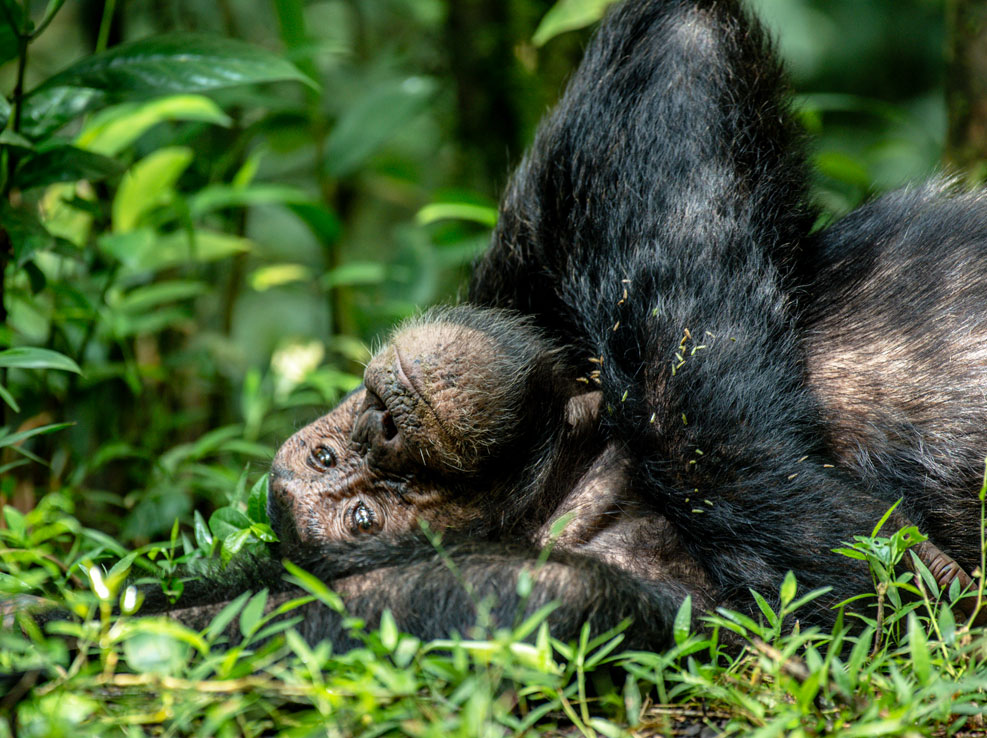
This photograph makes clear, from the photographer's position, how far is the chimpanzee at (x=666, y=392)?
1948 millimetres

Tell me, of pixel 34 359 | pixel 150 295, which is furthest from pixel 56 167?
pixel 150 295

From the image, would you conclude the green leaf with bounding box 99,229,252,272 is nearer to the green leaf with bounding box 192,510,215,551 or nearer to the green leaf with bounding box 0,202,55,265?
the green leaf with bounding box 0,202,55,265

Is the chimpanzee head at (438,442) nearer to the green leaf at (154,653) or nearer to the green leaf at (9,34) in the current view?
the green leaf at (154,653)

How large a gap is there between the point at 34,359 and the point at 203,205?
1435 millimetres

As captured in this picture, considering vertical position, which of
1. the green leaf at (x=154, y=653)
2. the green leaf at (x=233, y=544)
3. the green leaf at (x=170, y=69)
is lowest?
the green leaf at (x=233, y=544)

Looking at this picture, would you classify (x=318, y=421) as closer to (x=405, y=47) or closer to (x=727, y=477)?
(x=727, y=477)

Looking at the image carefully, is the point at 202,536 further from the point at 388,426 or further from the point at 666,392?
the point at 666,392

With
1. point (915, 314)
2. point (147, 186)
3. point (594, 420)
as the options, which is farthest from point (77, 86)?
point (915, 314)

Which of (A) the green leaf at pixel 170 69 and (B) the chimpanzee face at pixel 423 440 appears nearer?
(B) the chimpanzee face at pixel 423 440

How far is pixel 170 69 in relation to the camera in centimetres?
250

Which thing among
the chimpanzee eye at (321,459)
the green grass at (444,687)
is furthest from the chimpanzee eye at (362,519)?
the green grass at (444,687)

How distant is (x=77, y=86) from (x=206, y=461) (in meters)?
1.79

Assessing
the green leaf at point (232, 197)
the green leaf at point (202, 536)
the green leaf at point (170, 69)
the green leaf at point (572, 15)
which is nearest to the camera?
the green leaf at point (202, 536)

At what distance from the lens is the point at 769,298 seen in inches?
82.1
